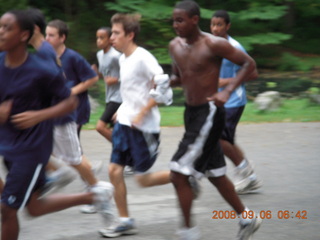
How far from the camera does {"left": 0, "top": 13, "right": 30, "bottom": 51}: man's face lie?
4.25m

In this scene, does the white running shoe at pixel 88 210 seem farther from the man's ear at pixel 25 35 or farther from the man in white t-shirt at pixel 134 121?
the man's ear at pixel 25 35

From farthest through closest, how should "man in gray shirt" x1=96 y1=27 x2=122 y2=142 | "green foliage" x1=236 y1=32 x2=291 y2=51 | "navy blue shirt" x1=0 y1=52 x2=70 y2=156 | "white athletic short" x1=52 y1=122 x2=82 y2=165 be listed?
"green foliage" x1=236 y1=32 x2=291 y2=51, "man in gray shirt" x1=96 y1=27 x2=122 y2=142, "white athletic short" x1=52 y1=122 x2=82 y2=165, "navy blue shirt" x1=0 y1=52 x2=70 y2=156

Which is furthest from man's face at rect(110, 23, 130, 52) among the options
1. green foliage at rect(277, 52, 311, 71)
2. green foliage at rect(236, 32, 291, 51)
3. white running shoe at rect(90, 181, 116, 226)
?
green foliage at rect(277, 52, 311, 71)

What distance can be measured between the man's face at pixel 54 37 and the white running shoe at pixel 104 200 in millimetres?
1915

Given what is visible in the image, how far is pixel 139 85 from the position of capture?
219 inches

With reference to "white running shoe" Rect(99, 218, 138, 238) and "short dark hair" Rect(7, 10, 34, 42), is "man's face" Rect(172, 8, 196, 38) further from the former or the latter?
"white running shoe" Rect(99, 218, 138, 238)

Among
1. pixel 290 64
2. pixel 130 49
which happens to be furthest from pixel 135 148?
pixel 290 64

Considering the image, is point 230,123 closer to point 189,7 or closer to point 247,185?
point 247,185

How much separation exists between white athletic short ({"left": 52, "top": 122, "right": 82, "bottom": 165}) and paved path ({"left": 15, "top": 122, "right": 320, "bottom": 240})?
1.76ft

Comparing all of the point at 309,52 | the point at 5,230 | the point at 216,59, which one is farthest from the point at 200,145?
the point at 309,52

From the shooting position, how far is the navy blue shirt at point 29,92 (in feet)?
13.9

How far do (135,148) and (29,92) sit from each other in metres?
1.48

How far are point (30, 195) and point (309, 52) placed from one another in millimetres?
19254

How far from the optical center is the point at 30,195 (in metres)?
4.43
